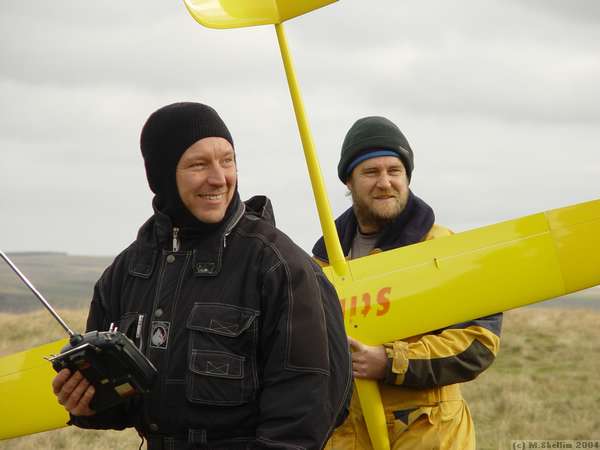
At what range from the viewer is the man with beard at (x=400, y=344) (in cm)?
364

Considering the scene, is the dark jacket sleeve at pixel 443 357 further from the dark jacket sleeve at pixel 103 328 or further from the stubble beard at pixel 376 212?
the dark jacket sleeve at pixel 103 328

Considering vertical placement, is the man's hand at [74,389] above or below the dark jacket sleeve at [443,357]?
above

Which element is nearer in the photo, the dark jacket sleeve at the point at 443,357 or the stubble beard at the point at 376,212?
the dark jacket sleeve at the point at 443,357

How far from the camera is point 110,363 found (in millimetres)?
2420

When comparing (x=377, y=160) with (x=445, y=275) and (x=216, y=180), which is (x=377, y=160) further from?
(x=216, y=180)

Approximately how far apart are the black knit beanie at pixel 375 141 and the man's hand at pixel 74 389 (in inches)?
79.9

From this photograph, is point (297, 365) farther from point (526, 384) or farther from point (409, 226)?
point (526, 384)

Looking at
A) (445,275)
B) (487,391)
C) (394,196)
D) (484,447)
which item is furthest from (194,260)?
(487,391)

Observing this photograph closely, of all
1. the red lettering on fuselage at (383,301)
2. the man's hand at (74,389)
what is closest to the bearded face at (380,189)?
the red lettering on fuselage at (383,301)

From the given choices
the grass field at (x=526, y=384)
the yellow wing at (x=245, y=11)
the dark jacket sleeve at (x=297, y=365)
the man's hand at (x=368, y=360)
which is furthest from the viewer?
the grass field at (x=526, y=384)

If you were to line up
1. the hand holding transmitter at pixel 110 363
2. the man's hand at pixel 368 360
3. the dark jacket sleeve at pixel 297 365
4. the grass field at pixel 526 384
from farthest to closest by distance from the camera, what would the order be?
the grass field at pixel 526 384 → the man's hand at pixel 368 360 → the hand holding transmitter at pixel 110 363 → the dark jacket sleeve at pixel 297 365

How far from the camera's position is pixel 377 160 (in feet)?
13.3

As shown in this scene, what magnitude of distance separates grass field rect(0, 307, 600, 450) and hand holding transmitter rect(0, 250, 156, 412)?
17.5 feet

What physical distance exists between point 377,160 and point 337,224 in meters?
0.46
